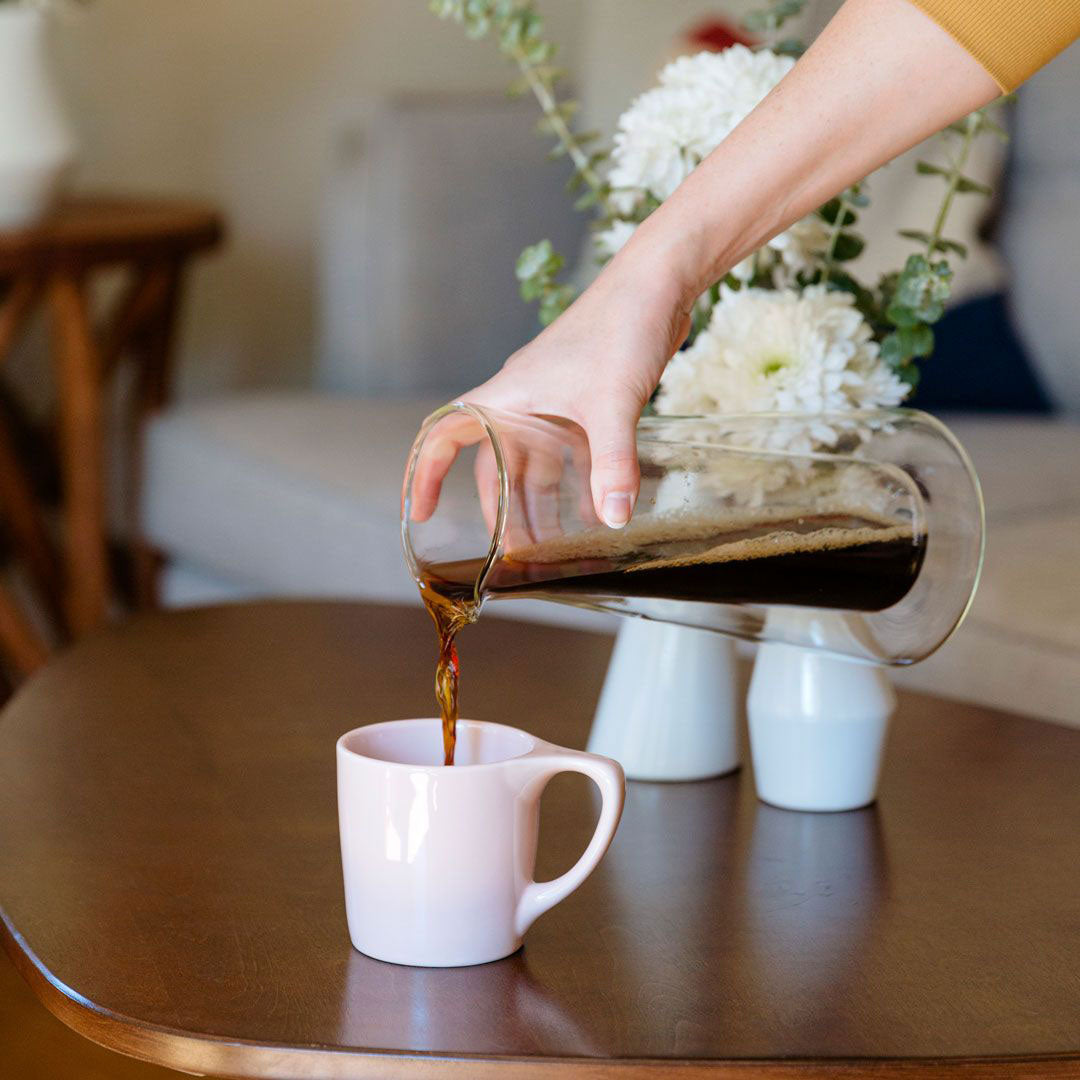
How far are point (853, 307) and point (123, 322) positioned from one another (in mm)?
1733

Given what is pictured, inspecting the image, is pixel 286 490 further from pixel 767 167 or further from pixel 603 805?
pixel 603 805

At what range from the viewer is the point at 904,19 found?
0.75m

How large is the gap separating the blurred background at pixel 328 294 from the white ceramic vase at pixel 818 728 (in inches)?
18.4

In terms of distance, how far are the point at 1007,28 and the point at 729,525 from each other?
0.92 ft

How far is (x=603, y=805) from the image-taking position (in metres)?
0.62

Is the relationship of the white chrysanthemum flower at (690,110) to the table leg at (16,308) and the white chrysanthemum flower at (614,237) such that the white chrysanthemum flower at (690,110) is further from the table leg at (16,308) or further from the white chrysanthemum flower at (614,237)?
the table leg at (16,308)

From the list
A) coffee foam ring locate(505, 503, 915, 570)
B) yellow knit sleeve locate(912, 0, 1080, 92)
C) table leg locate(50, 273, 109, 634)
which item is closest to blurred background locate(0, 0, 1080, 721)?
table leg locate(50, 273, 109, 634)

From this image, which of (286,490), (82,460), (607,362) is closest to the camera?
(607,362)

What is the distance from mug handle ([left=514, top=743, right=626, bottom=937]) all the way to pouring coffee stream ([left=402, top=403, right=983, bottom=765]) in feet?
0.15


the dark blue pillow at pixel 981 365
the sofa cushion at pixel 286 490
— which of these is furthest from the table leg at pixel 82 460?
the dark blue pillow at pixel 981 365

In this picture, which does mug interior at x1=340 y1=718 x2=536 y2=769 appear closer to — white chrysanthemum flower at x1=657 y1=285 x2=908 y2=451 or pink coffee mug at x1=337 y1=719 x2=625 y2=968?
pink coffee mug at x1=337 y1=719 x2=625 y2=968

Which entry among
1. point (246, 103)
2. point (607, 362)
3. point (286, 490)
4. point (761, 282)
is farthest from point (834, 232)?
point (246, 103)

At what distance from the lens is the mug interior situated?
65cm

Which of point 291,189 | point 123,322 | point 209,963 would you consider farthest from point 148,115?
point 209,963
